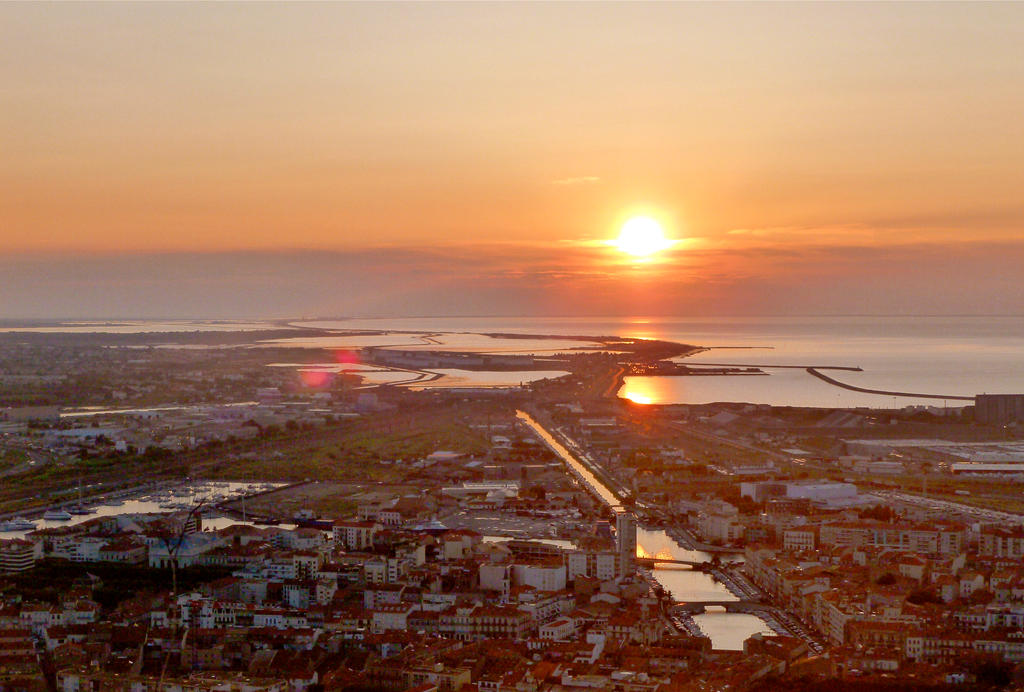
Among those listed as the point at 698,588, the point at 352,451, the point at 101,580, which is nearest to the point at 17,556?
the point at 101,580

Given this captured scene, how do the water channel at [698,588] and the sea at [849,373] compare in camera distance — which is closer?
the water channel at [698,588]

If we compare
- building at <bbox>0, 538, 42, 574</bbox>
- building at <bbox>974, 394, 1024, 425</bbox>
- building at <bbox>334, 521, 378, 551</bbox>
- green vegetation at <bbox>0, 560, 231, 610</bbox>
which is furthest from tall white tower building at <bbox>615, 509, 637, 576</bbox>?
building at <bbox>974, 394, 1024, 425</bbox>

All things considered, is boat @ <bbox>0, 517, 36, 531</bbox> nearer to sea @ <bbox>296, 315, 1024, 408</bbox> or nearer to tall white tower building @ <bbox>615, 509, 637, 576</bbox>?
tall white tower building @ <bbox>615, 509, 637, 576</bbox>

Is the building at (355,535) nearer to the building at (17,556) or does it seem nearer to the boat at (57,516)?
the building at (17,556)

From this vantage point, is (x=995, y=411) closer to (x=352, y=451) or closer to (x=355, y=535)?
(x=352, y=451)

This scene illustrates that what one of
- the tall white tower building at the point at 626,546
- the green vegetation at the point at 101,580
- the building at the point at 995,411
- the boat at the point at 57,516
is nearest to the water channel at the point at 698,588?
the tall white tower building at the point at 626,546

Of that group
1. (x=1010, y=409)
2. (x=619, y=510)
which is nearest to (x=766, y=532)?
(x=619, y=510)
